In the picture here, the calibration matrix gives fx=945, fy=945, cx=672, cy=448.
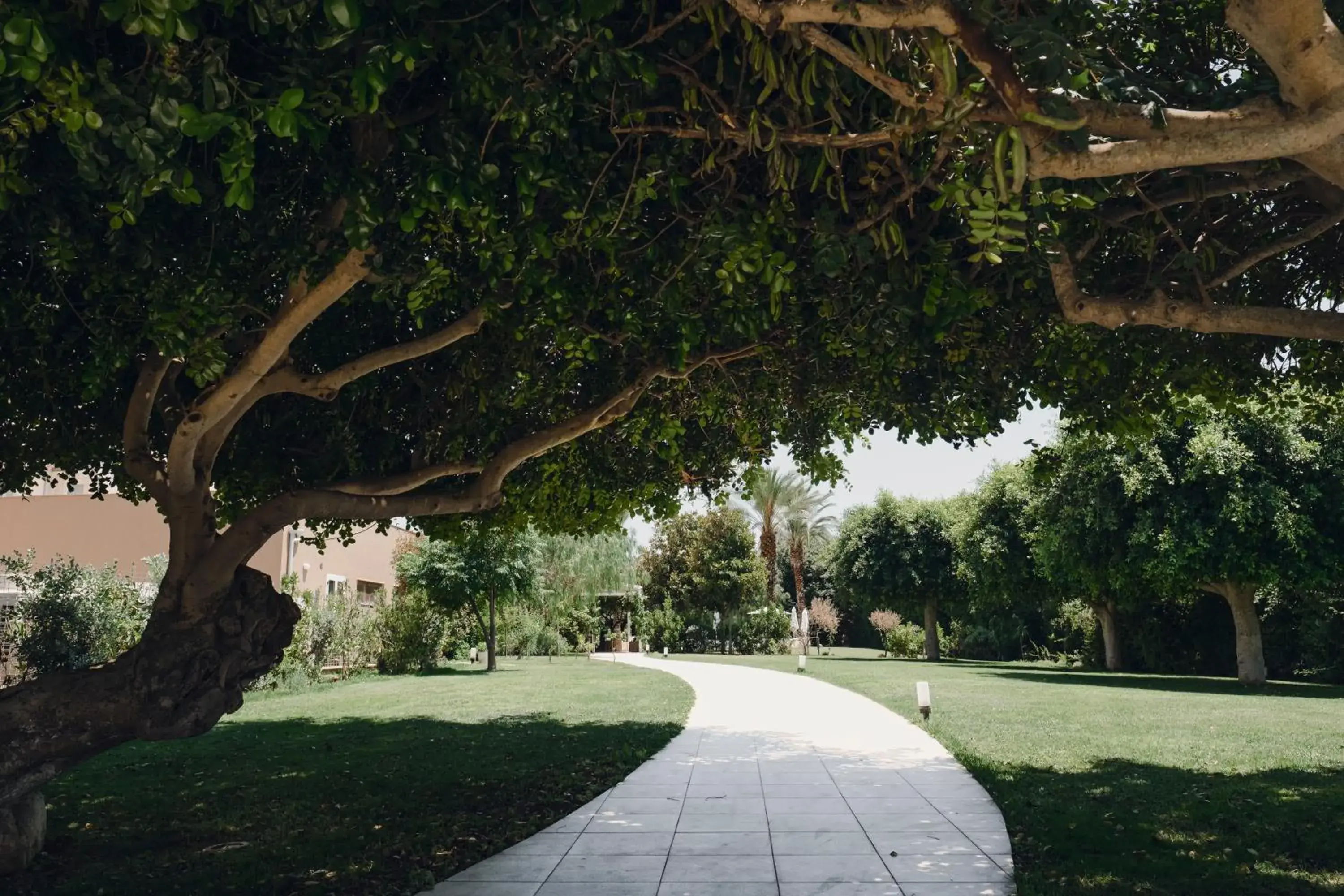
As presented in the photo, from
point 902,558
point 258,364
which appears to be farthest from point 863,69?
point 902,558

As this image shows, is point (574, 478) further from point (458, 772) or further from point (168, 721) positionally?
point (168, 721)

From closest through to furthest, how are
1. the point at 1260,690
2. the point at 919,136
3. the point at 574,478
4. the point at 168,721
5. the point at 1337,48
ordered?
1. the point at 1337,48
2. the point at 919,136
3. the point at 168,721
4. the point at 574,478
5. the point at 1260,690

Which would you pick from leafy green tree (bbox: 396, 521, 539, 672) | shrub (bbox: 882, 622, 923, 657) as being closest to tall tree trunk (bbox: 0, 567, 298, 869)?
leafy green tree (bbox: 396, 521, 539, 672)

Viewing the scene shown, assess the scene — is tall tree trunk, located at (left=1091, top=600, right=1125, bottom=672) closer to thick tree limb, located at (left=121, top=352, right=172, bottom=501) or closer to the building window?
the building window

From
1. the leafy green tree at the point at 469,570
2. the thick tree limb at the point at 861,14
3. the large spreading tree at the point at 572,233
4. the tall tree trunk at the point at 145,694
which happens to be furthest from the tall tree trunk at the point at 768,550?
the thick tree limb at the point at 861,14

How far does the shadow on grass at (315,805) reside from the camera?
263 inches

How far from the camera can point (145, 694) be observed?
6.27 meters

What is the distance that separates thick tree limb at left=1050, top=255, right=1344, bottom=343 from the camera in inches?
213

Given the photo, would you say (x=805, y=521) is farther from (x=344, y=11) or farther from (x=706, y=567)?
(x=344, y=11)

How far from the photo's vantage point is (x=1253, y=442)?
24500 millimetres

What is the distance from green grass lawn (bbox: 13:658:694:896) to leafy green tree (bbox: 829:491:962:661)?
24807mm

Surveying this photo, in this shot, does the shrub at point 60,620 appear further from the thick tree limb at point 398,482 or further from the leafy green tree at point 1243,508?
the leafy green tree at point 1243,508

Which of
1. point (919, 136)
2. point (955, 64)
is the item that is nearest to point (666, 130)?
point (919, 136)

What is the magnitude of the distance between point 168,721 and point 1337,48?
23.9 feet
